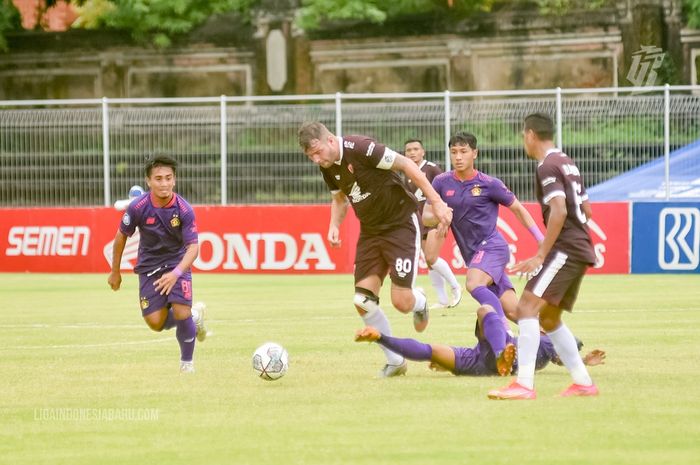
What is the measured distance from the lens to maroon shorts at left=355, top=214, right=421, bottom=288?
12445 millimetres

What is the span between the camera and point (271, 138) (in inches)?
1193

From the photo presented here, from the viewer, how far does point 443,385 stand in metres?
11.3

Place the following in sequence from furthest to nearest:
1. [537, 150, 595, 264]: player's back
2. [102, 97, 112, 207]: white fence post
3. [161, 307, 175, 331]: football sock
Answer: [102, 97, 112, 207]: white fence post < [161, 307, 175, 331]: football sock < [537, 150, 595, 264]: player's back

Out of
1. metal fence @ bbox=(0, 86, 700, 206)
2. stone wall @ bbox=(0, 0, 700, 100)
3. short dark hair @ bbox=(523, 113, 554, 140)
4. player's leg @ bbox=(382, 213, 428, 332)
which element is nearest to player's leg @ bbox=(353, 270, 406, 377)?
player's leg @ bbox=(382, 213, 428, 332)

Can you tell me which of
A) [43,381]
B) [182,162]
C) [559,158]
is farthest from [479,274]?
[182,162]

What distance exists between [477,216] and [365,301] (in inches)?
86.0

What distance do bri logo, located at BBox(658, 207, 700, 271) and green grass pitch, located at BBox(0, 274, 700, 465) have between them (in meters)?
8.94

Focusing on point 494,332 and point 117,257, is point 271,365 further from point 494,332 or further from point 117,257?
point 117,257

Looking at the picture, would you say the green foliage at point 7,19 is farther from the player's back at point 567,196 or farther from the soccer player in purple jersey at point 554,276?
the player's back at point 567,196

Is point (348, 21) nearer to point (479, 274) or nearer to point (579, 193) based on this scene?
point (479, 274)

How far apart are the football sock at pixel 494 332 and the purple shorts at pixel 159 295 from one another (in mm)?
2703

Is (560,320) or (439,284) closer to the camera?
(560,320)

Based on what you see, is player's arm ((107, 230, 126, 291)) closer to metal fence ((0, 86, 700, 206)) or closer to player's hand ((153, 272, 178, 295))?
player's hand ((153, 272, 178, 295))

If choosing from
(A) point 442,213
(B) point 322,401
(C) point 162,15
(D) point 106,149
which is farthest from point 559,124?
(B) point 322,401
